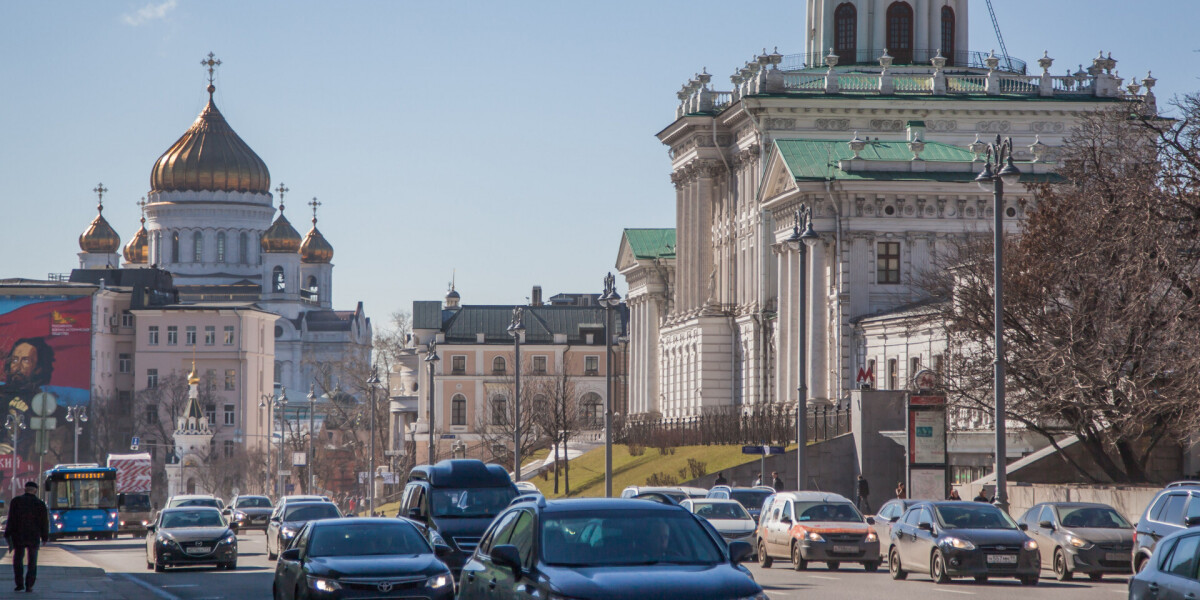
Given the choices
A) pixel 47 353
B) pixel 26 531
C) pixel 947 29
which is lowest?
pixel 26 531

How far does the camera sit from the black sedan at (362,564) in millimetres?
22484

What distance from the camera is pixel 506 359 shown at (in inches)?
6152

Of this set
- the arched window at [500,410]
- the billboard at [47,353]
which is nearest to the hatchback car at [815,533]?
the arched window at [500,410]

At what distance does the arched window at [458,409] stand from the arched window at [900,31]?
67309mm

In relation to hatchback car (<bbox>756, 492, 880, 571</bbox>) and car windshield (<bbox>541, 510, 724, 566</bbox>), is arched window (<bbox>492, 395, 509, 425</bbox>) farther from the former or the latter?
car windshield (<bbox>541, 510, 724, 566</bbox>)

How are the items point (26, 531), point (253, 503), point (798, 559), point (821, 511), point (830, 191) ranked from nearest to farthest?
point (26, 531), point (798, 559), point (821, 511), point (253, 503), point (830, 191)

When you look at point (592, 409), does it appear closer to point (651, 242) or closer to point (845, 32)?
point (651, 242)

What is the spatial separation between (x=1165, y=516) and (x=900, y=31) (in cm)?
7179

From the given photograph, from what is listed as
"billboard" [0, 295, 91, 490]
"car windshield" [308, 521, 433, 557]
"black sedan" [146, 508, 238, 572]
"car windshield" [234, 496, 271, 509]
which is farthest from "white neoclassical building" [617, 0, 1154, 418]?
"billboard" [0, 295, 91, 490]

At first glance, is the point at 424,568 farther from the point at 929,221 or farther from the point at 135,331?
the point at 135,331

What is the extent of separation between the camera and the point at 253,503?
223 feet

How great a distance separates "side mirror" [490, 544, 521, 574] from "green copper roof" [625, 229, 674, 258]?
93.5m

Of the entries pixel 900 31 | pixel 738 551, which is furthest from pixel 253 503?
pixel 738 551

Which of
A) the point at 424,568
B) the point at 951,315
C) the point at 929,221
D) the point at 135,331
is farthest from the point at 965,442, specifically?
the point at 135,331
